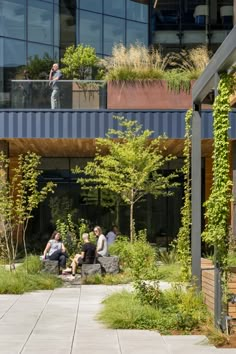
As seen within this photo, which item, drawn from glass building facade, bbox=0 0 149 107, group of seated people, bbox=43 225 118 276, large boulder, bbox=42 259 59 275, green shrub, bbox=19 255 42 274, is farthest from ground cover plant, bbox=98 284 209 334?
glass building facade, bbox=0 0 149 107

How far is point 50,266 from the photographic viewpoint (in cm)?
1761

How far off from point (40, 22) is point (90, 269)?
17.6 metres

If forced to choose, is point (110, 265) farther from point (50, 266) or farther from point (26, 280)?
point (26, 280)

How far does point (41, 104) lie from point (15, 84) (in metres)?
1.33

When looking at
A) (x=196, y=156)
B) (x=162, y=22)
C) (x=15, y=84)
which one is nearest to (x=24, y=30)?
(x=162, y=22)

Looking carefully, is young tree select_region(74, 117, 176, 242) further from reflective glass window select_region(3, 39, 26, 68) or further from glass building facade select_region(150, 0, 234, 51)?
glass building facade select_region(150, 0, 234, 51)

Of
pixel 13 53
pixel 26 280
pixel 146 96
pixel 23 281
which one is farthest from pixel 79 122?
pixel 13 53

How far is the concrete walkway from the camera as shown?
842cm

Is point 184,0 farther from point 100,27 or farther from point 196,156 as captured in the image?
point 196,156

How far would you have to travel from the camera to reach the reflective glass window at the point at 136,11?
32.5 m

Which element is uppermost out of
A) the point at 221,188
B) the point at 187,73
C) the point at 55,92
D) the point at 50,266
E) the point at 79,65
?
the point at 79,65

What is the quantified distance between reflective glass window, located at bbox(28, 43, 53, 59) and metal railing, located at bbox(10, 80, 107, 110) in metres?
9.16

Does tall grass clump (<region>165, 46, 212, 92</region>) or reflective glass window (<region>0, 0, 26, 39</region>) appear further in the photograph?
reflective glass window (<region>0, 0, 26, 39</region>)

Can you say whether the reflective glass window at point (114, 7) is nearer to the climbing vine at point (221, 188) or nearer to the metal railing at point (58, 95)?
the metal railing at point (58, 95)
